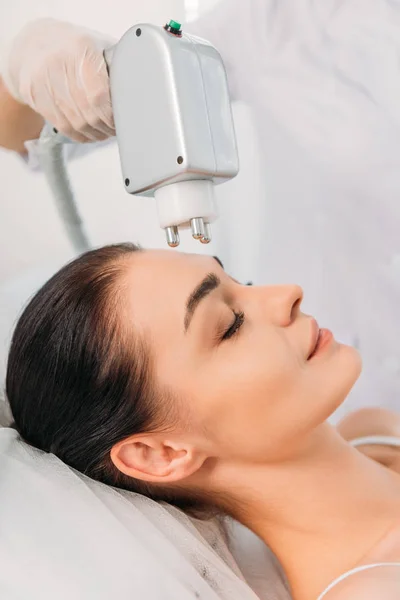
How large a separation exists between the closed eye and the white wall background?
0.47 meters

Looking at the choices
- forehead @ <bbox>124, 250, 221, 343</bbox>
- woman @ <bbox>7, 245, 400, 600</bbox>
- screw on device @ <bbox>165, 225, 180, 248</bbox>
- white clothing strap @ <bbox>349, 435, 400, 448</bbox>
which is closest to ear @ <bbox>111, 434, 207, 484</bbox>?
woman @ <bbox>7, 245, 400, 600</bbox>

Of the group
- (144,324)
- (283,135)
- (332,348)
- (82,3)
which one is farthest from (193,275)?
(82,3)

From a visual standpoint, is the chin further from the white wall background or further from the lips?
the white wall background

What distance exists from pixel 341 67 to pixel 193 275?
23.5 inches

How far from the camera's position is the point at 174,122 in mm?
737

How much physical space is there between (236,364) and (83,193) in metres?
0.57

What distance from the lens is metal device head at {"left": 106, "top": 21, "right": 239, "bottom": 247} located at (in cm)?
74

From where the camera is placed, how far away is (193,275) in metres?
0.84

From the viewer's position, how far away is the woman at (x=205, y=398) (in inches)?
31.5

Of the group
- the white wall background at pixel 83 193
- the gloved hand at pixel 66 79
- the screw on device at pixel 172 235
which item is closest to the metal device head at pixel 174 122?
the screw on device at pixel 172 235

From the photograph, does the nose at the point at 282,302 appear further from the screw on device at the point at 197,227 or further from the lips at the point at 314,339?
the screw on device at the point at 197,227

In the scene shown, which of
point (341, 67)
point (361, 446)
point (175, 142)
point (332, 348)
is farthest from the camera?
point (341, 67)

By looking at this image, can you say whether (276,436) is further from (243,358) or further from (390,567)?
(390,567)

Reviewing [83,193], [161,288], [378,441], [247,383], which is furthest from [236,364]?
[83,193]
